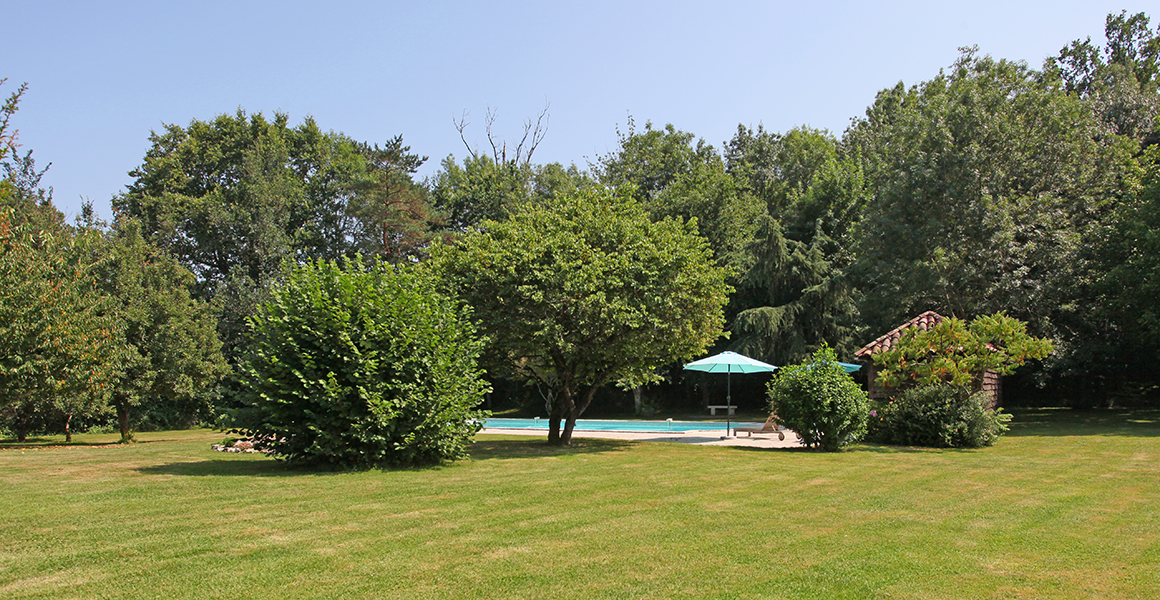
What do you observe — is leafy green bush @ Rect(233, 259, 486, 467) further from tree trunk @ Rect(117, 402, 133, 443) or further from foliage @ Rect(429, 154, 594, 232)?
foliage @ Rect(429, 154, 594, 232)

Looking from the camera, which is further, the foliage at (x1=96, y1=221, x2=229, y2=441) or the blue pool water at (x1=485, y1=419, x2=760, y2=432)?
the blue pool water at (x1=485, y1=419, x2=760, y2=432)

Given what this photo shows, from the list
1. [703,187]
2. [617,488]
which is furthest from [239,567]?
[703,187]

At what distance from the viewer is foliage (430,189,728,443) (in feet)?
48.0

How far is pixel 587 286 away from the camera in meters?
14.2

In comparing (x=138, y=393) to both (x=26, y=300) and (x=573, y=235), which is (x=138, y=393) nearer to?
(x=26, y=300)

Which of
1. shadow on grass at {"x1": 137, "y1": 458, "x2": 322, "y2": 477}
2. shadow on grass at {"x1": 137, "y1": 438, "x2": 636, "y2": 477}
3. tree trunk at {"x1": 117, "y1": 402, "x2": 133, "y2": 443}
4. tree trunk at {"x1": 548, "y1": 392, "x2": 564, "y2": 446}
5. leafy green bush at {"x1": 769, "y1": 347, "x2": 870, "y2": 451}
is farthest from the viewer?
tree trunk at {"x1": 117, "y1": 402, "x2": 133, "y2": 443}

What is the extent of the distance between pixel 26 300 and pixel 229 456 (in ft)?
18.3

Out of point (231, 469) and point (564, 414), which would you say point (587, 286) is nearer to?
point (564, 414)

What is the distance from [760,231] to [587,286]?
20070 millimetres

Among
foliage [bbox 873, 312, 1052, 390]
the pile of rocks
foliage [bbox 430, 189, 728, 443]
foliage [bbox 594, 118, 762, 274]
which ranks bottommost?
the pile of rocks

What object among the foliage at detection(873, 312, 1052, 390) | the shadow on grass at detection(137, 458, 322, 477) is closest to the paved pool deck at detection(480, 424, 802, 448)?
the foliage at detection(873, 312, 1052, 390)

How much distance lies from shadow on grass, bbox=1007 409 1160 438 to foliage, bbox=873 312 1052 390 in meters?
4.28

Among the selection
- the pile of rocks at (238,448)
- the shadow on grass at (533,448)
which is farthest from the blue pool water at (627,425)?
the pile of rocks at (238,448)

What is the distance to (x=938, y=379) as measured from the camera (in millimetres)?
15773
